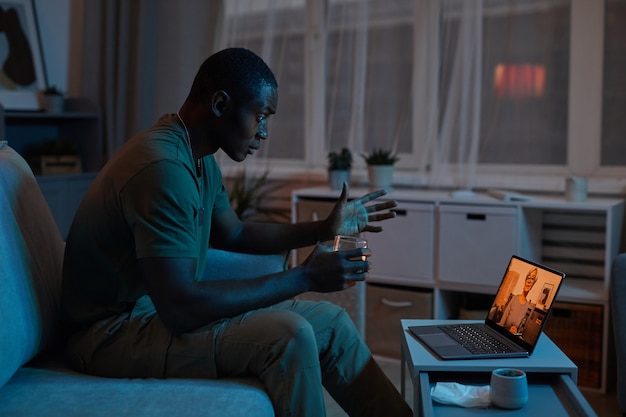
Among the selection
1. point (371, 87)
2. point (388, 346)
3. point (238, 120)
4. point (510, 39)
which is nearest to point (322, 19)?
point (371, 87)

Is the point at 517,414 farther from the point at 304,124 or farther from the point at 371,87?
the point at 304,124

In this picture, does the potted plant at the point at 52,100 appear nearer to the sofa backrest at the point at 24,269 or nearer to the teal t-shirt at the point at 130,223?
the sofa backrest at the point at 24,269

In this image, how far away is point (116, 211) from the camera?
5.16 feet

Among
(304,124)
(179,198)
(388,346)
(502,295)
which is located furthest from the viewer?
(304,124)

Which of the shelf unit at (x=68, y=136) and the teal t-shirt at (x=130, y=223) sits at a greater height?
the shelf unit at (x=68, y=136)

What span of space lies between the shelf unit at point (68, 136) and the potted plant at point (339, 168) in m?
1.27

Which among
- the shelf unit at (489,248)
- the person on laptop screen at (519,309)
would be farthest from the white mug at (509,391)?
the shelf unit at (489,248)

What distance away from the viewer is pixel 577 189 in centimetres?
276

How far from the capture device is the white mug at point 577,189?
2754 mm

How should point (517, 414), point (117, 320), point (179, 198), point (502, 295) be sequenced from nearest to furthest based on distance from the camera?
point (517, 414), point (179, 198), point (117, 320), point (502, 295)

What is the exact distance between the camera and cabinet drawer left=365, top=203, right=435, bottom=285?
9.73 ft

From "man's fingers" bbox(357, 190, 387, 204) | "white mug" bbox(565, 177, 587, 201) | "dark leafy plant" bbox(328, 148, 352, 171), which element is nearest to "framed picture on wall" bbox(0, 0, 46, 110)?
"dark leafy plant" bbox(328, 148, 352, 171)

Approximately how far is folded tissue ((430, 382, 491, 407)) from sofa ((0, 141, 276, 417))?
353 millimetres

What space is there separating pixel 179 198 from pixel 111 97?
2499 millimetres
